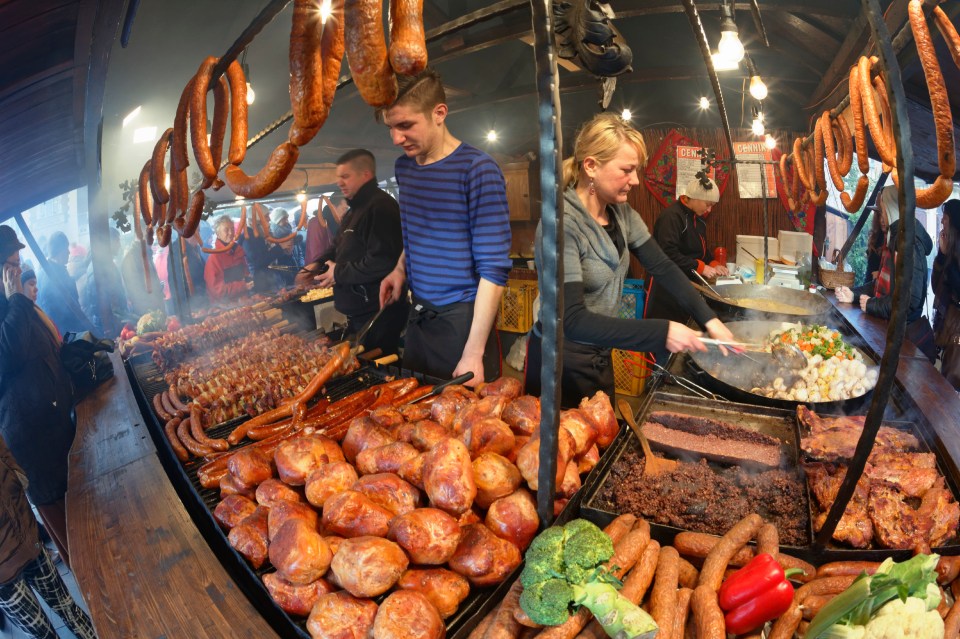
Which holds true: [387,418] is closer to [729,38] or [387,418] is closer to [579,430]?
[579,430]

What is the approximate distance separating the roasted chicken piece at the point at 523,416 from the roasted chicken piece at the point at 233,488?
100 centimetres

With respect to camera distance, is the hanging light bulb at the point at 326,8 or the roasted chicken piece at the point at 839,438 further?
the roasted chicken piece at the point at 839,438

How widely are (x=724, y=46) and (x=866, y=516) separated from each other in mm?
3440

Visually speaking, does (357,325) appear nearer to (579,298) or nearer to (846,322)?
(579,298)

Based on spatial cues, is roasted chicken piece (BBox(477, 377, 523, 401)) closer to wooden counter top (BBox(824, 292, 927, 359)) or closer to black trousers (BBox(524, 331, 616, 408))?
black trousers (BBox(524, 331, 616, 408))

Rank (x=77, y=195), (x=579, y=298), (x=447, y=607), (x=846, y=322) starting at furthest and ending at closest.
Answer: (x=77, y=195)
(x=846, y=322)
(x=579, y=298)
(x=447, y=607)

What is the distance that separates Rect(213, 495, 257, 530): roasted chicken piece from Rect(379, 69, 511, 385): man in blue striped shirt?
139 cm

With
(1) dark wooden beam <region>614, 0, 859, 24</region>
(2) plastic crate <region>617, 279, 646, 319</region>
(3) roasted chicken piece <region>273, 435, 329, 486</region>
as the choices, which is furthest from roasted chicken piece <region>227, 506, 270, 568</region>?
(2) plastic crate <region>617, 279, 646, 319</region>

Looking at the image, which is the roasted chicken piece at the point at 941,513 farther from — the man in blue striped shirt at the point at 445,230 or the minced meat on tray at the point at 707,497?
the man in blue striped shirt at the point at 445,230

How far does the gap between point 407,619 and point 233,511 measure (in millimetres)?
913

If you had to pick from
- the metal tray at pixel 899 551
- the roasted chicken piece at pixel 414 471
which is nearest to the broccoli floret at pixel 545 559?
the roasted chicken piece at pixel 414 471

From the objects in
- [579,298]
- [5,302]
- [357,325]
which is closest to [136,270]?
[5,302]

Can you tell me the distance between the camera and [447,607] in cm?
123

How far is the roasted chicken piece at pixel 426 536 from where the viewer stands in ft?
4.24
